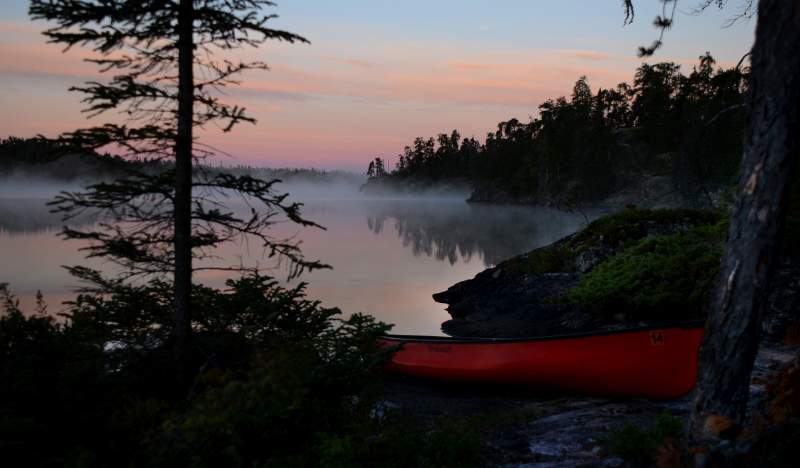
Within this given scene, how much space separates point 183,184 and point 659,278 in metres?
11.7

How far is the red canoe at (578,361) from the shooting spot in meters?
9.12

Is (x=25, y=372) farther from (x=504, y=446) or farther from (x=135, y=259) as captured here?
(x=504, y=446)

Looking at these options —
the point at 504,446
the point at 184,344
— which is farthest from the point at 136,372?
the point at 504,446

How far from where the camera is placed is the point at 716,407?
511 cm

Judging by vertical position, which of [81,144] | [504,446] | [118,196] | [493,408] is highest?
[81,144]

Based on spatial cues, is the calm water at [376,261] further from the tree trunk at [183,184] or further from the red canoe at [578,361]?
the red canoe at [578,361]

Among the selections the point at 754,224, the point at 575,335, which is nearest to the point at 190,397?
the point at 754,224

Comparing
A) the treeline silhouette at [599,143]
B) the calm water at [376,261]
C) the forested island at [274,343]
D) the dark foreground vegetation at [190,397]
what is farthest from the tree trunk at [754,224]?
the treeline silhouette at [599,143]

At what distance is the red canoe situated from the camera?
9.12 m

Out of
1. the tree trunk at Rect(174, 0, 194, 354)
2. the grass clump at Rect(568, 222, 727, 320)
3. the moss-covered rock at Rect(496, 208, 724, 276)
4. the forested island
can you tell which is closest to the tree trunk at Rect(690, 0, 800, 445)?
the forested island

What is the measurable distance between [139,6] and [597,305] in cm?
1210

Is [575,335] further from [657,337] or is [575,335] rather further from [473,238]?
[473,238]

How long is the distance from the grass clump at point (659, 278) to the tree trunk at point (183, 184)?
33.8 ft

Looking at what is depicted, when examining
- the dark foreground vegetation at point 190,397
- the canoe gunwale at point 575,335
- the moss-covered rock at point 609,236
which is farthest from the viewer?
the moss-covered rock at point 609,236
